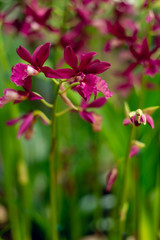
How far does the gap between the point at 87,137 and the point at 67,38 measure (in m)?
0.54

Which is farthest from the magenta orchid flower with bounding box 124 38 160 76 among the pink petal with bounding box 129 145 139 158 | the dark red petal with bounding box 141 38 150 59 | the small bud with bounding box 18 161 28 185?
the small bud with bounding box 18 161 28 185

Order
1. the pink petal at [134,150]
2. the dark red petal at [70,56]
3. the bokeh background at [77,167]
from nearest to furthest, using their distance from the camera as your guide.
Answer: the dark red petal at [70,56] < the pink petal at [134,150] < the bokeh background at [77,167]

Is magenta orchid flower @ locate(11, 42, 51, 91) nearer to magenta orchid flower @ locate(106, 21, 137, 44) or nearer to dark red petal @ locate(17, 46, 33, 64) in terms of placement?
dark red petal @ locate(17, 46, 33, 64)

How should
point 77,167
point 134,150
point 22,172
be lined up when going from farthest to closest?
point 77,167, point 22,172, point 134,150

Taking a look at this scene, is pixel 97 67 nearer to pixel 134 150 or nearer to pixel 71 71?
pixel 71 71

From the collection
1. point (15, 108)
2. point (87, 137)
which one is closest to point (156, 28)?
point (15, 108)

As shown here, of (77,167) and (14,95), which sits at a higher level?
(14,95)

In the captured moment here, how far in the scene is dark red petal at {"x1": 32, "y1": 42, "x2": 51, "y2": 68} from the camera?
1.34 ft

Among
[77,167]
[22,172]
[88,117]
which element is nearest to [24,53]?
[88,117]

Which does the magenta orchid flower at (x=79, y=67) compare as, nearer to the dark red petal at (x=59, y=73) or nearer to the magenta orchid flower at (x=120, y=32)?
the dark red petal at (x=59, y=73)

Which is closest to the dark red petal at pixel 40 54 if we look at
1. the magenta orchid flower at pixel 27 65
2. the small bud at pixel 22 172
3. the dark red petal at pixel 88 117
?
the magenta orchid flower at pixel 27 65

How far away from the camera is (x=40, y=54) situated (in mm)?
416

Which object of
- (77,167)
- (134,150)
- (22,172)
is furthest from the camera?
(77,167)

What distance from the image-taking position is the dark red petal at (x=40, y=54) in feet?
1.34
